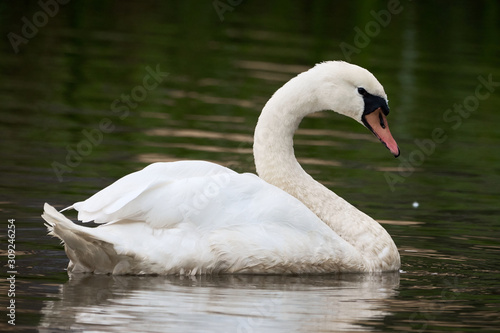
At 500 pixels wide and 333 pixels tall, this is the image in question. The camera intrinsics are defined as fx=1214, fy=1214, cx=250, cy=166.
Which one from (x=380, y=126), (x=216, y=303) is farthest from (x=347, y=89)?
(x=216, y=303)

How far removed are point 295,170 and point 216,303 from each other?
6.98ft

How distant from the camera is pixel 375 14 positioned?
26656 millimetres

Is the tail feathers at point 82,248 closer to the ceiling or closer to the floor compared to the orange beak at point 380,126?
closer to the floor

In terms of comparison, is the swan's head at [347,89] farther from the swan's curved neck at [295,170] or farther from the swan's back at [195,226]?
the swan's back at [195,226]

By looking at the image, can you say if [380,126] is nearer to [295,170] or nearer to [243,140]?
[295,170]

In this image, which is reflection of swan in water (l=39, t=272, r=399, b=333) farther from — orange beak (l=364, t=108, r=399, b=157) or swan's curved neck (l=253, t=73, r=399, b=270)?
orange beak (l=364, t=108, r=399, b=157)

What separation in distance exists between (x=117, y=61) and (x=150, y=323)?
1252 cm

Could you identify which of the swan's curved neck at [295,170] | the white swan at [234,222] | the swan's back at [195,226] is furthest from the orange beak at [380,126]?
the swan's back at [195,226]

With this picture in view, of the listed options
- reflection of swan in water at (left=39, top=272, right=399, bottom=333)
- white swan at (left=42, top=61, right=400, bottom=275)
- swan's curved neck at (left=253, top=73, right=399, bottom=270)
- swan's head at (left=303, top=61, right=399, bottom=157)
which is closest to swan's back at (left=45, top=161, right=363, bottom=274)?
white swan at (left=42, top=61, right=400, bottom=275)

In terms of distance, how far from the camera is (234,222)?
8.30 m

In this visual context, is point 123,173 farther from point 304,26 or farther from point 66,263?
point 304,26

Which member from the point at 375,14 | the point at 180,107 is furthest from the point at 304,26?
the point at 180,107

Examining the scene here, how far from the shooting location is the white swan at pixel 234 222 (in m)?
8.07

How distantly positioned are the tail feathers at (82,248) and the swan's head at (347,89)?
2.19 m
